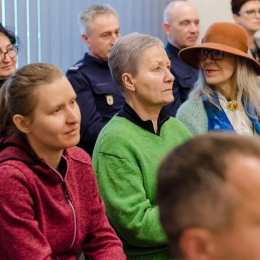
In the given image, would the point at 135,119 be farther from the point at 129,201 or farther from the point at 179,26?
the point at 179,26

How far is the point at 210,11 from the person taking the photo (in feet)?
14.7

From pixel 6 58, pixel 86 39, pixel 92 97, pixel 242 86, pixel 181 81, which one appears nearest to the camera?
pixel 6 58

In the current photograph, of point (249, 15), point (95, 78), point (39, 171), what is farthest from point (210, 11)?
point (39, 171)

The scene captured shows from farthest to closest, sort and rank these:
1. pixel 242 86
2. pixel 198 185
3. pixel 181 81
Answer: pixel 181 81 < pixel 242 86 < pixel 198 185

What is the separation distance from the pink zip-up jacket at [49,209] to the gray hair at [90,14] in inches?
67.0

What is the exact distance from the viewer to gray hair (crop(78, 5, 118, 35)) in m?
3.52

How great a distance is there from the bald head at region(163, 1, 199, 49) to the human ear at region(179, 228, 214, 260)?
3142 mm

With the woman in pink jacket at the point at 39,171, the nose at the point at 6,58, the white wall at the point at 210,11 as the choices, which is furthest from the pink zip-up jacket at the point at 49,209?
the white wall at the point at 210,11

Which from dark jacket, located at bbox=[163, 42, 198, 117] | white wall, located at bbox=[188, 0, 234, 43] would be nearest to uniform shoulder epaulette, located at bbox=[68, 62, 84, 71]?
dark jacket, located at bbox=[163, 42, 198, 117]

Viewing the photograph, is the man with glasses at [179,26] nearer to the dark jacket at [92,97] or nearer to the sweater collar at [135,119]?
the dark jacket at [92,97]

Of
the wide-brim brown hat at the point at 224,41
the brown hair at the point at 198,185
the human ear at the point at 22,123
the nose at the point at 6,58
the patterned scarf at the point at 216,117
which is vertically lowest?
the patterned scarf at the point at 216,117

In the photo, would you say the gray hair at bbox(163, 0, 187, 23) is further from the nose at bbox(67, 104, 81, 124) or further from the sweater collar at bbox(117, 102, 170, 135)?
A: the nose at bbox(67, 104, 81, 124)

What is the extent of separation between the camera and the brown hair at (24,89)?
5.79 ft

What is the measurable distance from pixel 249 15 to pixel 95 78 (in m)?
1.42
